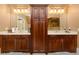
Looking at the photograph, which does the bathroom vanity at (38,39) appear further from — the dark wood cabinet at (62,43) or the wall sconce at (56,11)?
the wall sconce at (56,11)

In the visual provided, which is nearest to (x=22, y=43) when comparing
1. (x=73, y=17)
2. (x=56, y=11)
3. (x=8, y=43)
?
(x=8, y=43)

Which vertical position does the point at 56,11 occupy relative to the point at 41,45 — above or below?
above

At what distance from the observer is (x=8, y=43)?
5480 millimetres

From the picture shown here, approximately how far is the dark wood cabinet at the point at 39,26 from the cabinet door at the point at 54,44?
0.19 m

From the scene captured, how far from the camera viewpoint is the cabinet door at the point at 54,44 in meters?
5.49

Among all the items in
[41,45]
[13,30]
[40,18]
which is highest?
[40,18]

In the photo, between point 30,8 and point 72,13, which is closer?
point 30,8

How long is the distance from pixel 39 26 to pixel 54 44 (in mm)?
747

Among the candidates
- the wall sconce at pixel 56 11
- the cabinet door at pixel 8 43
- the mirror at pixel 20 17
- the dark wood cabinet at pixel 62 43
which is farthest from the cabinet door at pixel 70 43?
the cabinet door at pixel 8 43

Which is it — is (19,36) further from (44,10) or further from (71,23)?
(71,23)

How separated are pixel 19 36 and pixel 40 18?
2.85ft

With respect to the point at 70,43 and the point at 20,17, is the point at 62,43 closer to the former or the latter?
the point at 70,43

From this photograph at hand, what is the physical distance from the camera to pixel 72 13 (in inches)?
240

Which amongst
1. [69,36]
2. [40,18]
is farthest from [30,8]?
[69,36]
